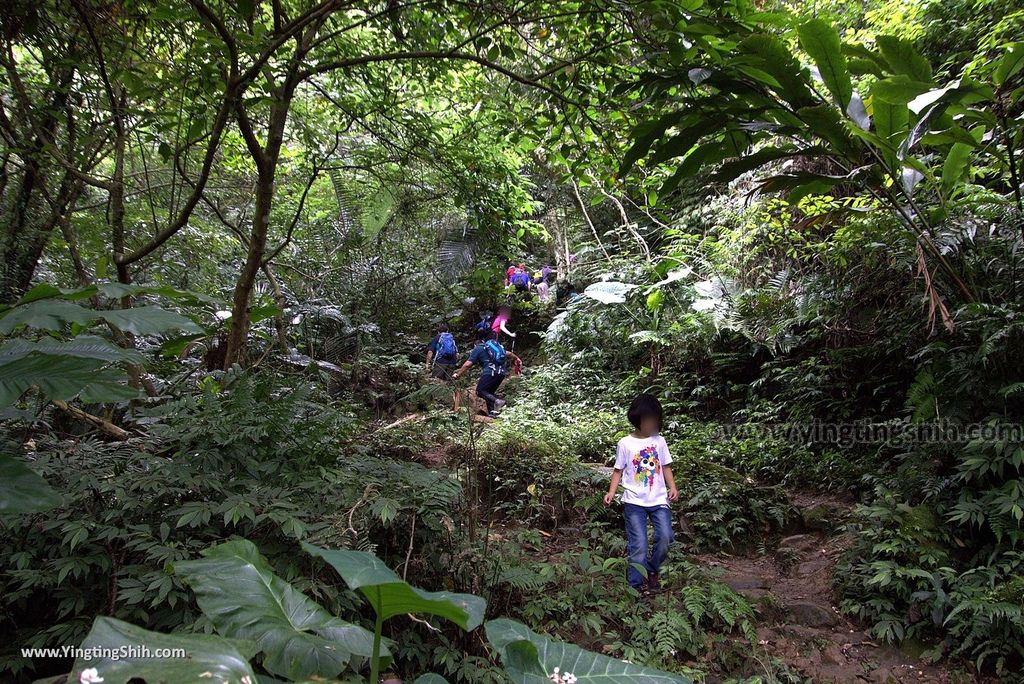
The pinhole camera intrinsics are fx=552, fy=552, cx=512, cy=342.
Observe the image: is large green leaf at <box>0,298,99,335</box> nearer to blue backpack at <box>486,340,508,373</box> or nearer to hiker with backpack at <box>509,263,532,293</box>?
blue backpack at <box>486,340,508,373</box>

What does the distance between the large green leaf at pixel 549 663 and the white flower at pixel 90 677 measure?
0.63 m

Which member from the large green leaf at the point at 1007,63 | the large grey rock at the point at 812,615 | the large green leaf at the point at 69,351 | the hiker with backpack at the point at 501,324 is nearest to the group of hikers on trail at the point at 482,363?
the hiker with backpack at the point at 501,324

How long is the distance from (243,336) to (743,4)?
3.41 metres

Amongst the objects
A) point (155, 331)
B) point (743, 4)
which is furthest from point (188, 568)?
point (743, 4)

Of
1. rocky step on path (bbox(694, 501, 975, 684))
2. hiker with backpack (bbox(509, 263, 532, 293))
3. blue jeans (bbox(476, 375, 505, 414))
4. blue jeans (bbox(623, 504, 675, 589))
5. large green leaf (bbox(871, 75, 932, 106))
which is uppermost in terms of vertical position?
hiker with backpack (bbox(509, 263, 532, 293))

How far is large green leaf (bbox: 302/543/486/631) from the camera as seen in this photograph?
93cm

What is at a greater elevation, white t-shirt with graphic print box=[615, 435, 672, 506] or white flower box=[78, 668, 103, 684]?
white t-shirt with graphic print box=[615, 435, 672, 506]

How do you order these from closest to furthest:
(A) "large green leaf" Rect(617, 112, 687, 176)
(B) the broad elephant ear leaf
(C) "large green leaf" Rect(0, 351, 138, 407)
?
(C) "large green leaf" Rect(0, 351, 138, 407) → (A) "large green leaf" Rect(617, 112, 687, 176) → (B) the broad elephant ear leaf

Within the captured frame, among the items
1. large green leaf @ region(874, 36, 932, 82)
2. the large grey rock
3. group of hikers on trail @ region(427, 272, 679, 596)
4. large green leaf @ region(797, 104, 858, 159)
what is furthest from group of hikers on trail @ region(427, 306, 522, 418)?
large green leaf @ region(874, 36, 932, 82)

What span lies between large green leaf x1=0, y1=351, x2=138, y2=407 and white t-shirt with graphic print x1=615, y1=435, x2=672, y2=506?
10.8 ft

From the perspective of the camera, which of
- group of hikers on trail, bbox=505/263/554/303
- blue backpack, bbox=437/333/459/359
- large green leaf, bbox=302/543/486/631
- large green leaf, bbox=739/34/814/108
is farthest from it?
group of hikers on trail, bbox=505/263/554/303

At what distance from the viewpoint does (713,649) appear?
3.35 m

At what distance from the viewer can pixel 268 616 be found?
1133 mm

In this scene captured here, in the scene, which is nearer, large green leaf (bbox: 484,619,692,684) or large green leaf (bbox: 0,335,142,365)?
large green leaf (bbox: 484,619,692,684)
